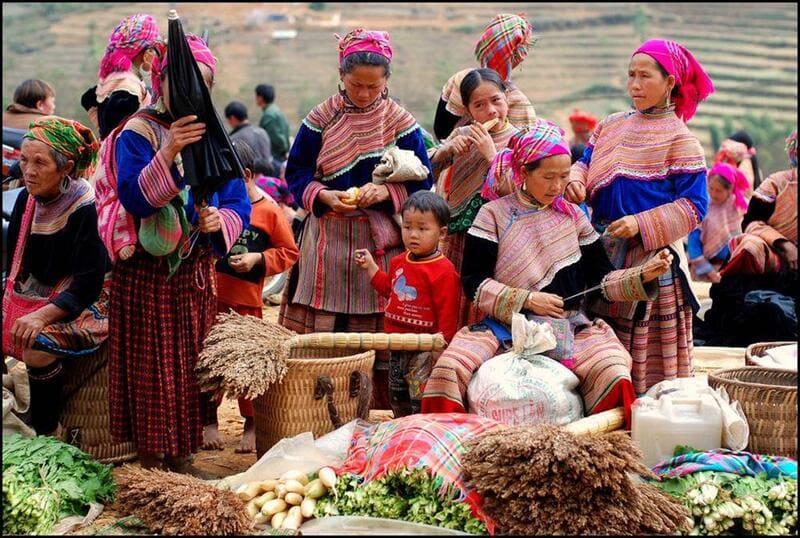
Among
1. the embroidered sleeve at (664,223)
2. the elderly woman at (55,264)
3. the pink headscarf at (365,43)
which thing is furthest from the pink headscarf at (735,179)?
the elderly woman at (55,264)

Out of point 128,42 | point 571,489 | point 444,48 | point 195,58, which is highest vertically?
point 444,48

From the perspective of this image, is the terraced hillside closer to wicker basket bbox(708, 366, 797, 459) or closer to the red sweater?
the red sweater

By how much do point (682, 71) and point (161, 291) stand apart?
2700mm

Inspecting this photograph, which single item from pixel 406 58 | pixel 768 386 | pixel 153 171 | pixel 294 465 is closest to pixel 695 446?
pixel 768 386

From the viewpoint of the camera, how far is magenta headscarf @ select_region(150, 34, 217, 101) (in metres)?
4.94

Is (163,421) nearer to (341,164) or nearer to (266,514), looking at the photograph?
(266,514)

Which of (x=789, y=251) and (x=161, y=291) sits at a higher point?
(x=789, y=251)

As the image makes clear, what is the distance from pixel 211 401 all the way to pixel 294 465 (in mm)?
683

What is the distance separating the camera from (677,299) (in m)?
5.77

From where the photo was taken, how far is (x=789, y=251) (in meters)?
8.02

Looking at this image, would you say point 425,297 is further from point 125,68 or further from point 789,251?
point 789,251

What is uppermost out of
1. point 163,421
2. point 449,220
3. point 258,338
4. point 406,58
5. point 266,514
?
point 406,58

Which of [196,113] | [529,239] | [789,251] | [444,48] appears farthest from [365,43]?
[444,48]

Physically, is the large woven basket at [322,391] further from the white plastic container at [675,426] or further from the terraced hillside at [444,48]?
the terraced hillside at [444,48]
